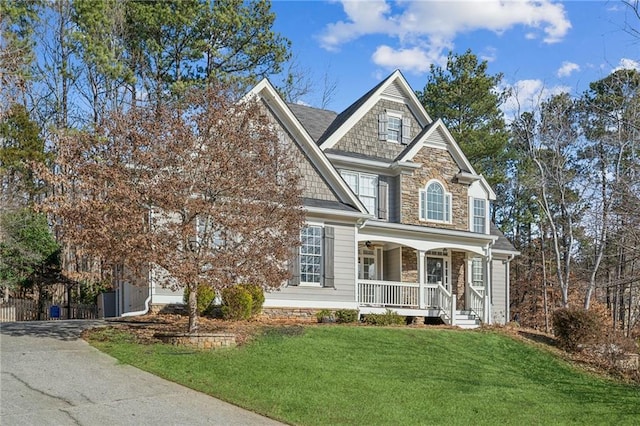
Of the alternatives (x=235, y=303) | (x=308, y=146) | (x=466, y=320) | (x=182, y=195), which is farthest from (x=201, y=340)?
(x=466, y=320)

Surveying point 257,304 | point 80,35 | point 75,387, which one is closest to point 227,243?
point 257,304

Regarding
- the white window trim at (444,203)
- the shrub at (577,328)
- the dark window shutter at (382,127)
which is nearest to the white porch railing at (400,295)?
the white window trim at (444,203)

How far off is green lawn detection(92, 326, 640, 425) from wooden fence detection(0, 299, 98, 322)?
11.5 m

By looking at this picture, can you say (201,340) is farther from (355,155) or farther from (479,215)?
(479,215)

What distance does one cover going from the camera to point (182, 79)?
29828 mm

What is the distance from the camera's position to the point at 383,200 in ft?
70.1

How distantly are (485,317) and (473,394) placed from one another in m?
10.7

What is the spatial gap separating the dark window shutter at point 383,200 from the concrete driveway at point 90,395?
11.6 m

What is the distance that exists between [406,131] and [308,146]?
5261 mm

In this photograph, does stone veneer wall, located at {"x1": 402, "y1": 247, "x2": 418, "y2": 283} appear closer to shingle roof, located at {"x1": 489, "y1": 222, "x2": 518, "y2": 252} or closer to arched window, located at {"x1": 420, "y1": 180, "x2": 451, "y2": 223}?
arched window, located at {"x1": 420, "y1": 180, "x2": 451, "y2": 223}

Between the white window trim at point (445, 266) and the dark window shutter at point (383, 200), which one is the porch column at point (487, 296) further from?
the dark window shutter at point (383, 200)

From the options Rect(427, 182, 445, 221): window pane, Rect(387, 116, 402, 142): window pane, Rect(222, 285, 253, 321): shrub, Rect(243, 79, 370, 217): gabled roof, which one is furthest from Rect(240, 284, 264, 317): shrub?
Rect(387, 116, 402, 142): window pane

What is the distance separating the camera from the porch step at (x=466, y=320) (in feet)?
67.2

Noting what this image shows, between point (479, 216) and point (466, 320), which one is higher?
point (479, 216)
